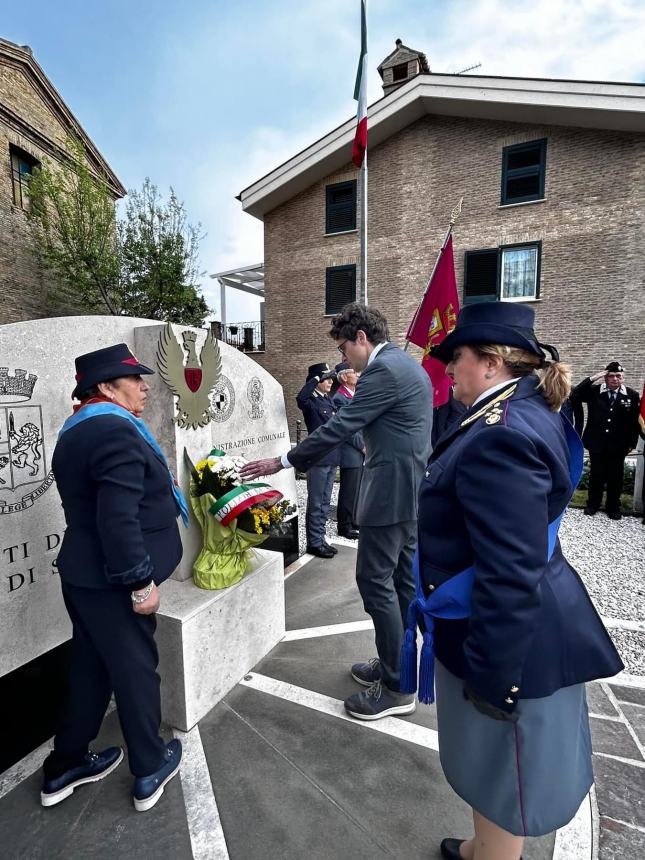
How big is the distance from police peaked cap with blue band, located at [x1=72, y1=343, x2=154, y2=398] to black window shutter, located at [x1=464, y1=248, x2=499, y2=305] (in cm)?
1303

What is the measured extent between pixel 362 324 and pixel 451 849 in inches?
94.7

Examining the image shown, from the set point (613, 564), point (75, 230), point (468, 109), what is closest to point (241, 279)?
point (75, 230)

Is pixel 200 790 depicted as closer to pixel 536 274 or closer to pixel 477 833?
pixel 477 833

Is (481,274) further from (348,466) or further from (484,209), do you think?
(348,466)

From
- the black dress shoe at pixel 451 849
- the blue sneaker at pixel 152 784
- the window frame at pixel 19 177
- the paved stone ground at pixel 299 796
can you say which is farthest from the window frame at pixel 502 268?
the window frame at pixel 19 177

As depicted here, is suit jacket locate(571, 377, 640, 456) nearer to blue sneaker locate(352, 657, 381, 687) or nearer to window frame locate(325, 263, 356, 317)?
→ blue sneaker locate(352, 657, 381, 687)

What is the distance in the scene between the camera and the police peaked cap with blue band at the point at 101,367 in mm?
1883

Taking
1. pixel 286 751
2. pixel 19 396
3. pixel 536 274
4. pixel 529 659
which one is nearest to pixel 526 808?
pixel 529 659

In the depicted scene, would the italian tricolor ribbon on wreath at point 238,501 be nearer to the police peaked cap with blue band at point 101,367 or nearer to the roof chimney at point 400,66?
the police peaked cap with blue band at point 101,367

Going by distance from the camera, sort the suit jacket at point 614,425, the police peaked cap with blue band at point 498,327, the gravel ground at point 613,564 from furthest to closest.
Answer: the suit jacket at point 614,425 < the gravel ground at point 613,564 < the police peaked cap with blue band at point 498,327

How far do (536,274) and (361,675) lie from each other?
13019 mm

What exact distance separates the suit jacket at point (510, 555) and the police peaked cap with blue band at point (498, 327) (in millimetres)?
125

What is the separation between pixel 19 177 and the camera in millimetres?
14367

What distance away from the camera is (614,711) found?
259 cm
